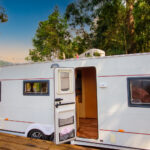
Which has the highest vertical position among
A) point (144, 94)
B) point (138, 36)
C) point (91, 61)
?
point (138, 36)

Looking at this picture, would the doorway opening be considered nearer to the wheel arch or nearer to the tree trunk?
the wheel arch

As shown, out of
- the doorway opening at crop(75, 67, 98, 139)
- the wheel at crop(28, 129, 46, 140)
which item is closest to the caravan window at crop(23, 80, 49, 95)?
the wheel at crop(28, 129, 46, 140)

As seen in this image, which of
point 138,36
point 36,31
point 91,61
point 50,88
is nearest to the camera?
point 91,61

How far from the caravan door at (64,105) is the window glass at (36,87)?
659 mm

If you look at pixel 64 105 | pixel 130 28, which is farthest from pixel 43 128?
pixel 130 28

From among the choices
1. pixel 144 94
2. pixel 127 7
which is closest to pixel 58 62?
pixel 144 94

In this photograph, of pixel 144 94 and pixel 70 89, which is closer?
pixel 144 94

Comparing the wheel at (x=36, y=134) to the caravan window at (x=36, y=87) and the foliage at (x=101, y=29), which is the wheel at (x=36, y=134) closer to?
the caravan window at (x=36, y=87)

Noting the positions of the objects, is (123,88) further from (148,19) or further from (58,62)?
(148,19)

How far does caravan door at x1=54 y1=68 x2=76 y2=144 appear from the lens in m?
4.27

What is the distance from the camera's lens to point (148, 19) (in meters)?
14.8

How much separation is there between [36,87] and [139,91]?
2730 mm

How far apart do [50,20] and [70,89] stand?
24.9 meters

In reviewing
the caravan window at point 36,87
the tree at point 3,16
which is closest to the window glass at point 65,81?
the caravan window at point 36,87
